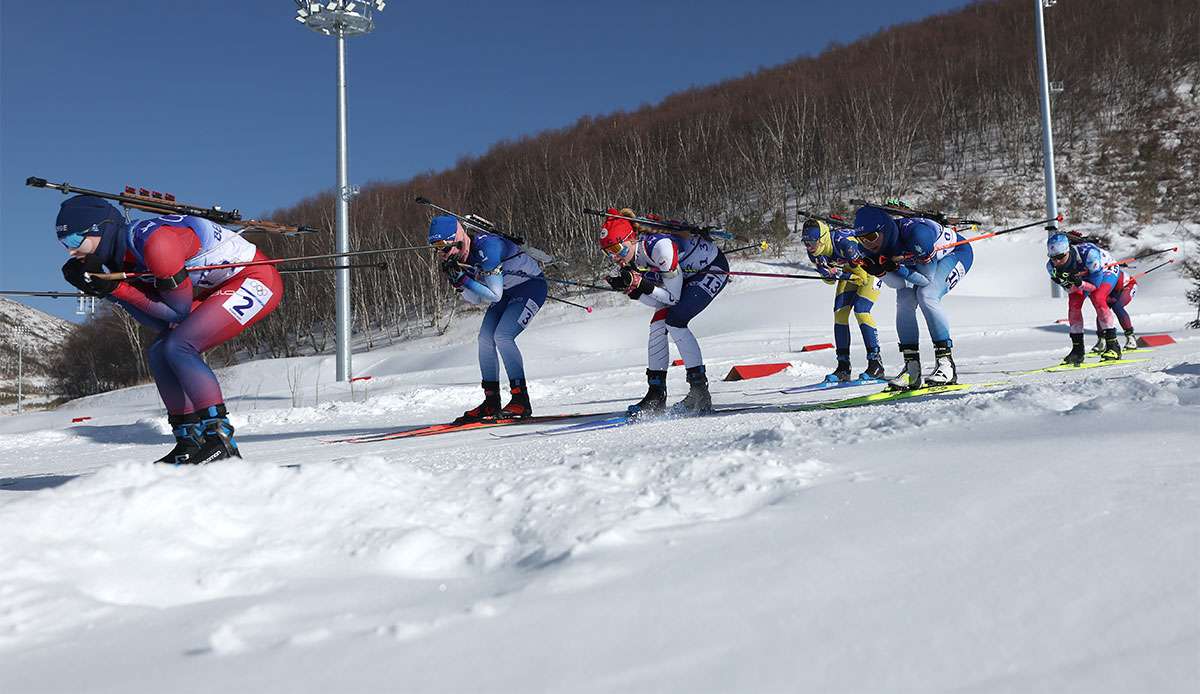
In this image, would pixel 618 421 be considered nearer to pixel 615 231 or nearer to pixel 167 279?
pixel 615 231

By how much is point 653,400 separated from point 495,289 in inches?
69.3

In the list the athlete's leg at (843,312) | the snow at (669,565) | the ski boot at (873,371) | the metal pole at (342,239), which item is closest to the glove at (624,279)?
the snow at (669,565)

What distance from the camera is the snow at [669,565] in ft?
3.96

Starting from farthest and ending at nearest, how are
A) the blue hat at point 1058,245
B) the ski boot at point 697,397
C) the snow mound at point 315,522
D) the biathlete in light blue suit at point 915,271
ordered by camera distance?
the blue hat at point 1058,245 < the biathlete in light blue suit at point 915,271 < the ski boot at point 697,397 < the snow mound at point 315,522

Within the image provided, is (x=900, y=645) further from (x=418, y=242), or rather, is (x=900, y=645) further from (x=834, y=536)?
(x=418, y=242)

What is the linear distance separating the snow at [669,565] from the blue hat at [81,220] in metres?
1.43

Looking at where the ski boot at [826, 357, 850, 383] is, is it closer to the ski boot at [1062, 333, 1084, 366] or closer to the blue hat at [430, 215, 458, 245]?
the ski boot at [1062, 333, 1084, 366]

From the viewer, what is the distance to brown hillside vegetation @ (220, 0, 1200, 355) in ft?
117

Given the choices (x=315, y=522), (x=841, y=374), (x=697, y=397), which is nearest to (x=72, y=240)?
(x=315, y=522)

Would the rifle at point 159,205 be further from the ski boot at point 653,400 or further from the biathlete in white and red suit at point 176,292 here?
the ski boot at point 653,400

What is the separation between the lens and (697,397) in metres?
6.19

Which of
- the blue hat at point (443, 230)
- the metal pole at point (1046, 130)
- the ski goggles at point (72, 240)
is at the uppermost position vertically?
the metal pole at point (1046, 130)

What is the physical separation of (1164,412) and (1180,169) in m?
38.9

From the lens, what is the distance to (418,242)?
1491 inches
